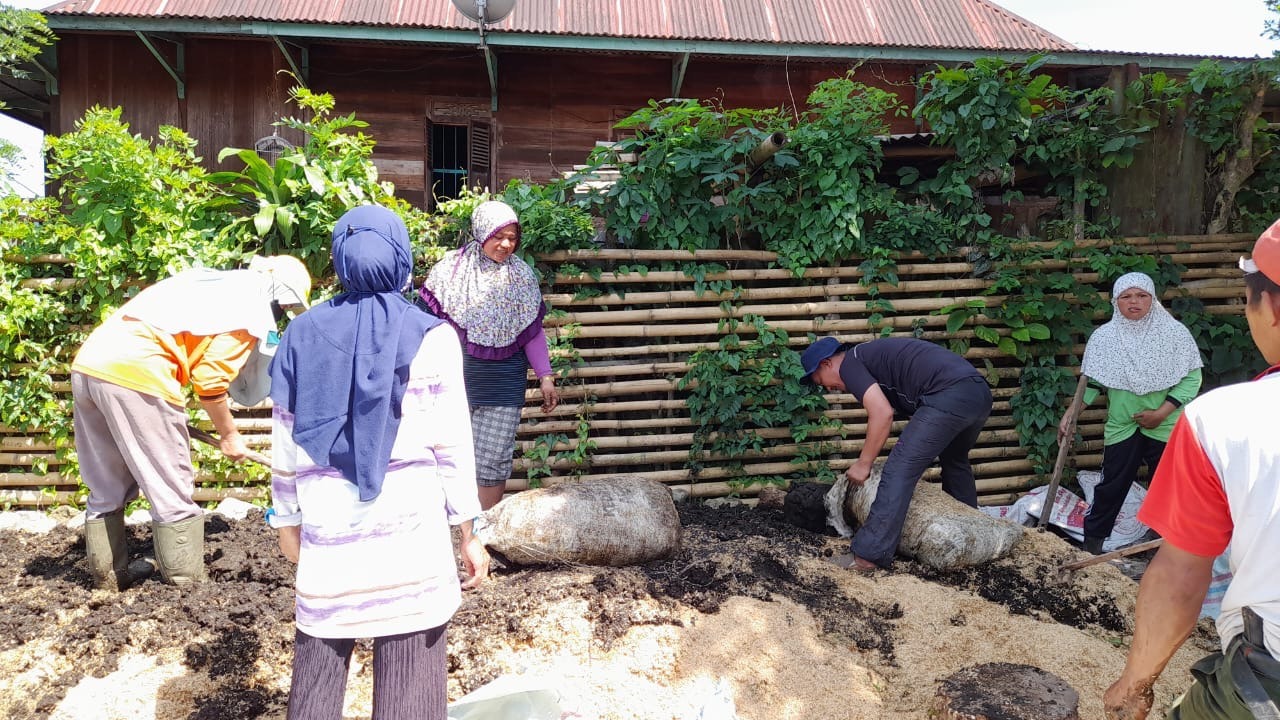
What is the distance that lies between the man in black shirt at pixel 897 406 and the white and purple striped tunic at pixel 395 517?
268 cm

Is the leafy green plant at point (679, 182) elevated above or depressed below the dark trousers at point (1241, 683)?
above

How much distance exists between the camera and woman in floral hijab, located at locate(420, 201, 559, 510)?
14.5 feet

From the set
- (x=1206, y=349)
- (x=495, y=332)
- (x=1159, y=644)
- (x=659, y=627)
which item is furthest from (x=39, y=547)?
(x=1206, y=349)

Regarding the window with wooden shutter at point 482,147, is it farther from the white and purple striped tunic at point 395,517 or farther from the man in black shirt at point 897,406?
the white and purple striped tunic at point 395,517

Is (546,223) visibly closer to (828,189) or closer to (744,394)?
(744,394)

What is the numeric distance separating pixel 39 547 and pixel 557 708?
3.50 meters

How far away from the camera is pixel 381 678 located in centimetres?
214

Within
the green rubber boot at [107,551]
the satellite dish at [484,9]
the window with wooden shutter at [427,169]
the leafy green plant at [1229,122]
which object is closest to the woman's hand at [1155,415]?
→ the leafy green plant at [1229,122]

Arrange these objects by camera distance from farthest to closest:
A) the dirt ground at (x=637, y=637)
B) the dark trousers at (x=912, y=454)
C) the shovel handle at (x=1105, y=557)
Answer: the dark trousers at (x=912, y=454), the shovel handle at (x=1105, y=557), the dirt ground at (x=637, y=637)

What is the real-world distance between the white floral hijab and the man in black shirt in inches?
36.4

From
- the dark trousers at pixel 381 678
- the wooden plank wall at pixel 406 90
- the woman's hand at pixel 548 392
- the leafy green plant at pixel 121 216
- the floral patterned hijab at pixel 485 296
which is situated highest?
the wooden plank wall at pixel 406 90

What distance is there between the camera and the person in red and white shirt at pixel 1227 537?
4.99 ft

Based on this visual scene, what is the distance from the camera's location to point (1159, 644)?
1.72 meters

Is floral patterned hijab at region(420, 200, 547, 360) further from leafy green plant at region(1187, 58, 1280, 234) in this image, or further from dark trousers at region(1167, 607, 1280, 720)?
leafy green plant at region(1187, 58, 1280, 234)
